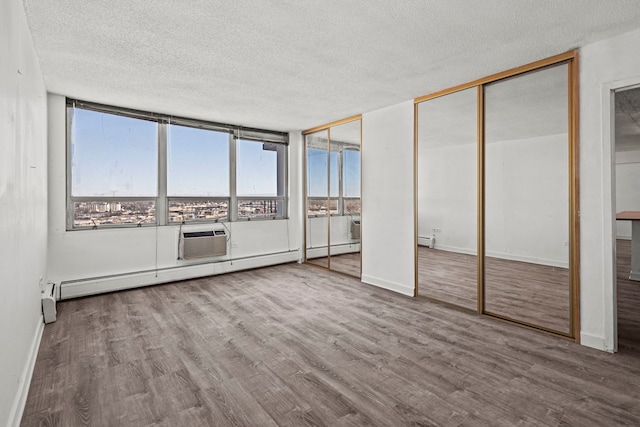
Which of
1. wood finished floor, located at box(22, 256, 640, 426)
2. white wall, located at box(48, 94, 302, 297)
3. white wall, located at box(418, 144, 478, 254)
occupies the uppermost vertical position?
white wall, located at box(418, 144, 478, 254)

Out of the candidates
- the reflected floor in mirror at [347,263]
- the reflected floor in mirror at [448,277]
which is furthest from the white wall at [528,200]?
the reflected floor in mirror at [347,263]

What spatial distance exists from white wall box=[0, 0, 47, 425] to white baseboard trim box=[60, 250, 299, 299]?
145 centimetres

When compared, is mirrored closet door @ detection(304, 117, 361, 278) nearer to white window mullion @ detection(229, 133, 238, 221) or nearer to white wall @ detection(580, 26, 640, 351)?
white window mullion @ detection(229, 133, 238, 221)

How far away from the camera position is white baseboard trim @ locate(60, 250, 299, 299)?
4316mm

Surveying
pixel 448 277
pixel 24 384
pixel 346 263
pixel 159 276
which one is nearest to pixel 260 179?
pixel 346 263

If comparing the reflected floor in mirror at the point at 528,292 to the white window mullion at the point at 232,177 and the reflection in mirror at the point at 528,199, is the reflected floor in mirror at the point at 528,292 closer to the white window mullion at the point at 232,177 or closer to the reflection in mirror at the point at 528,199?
the reflection in mirror at the point at 528,199

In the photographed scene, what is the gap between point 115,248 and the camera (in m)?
4.66

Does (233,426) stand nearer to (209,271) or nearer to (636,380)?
(636,380)

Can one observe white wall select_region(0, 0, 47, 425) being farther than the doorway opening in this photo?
No

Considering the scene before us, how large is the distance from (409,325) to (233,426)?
2.05 metres

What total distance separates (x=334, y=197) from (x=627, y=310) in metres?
4.23

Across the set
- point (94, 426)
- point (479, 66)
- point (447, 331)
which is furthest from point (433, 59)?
point (94, 426)

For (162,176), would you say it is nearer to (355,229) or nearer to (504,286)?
(355,229)

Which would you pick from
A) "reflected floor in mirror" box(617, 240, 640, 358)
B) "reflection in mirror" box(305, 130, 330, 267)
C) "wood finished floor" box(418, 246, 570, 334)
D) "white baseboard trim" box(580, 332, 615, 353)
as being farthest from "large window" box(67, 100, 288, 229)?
"reflected floor in mirror" box(617, 240, 640, 358)
